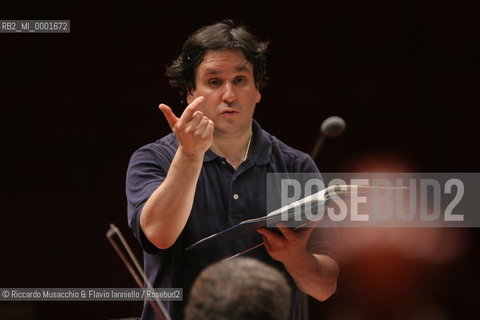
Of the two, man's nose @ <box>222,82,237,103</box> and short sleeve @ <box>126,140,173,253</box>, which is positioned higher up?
man's nose @ <box>222,82,237,103</box>

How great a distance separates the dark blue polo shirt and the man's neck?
24mm

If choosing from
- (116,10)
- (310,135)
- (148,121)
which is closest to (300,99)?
(310,135)

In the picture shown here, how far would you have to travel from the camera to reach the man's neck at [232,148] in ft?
5.64

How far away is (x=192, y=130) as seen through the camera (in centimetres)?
144

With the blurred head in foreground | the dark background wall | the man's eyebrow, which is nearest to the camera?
the blurred head in foreground

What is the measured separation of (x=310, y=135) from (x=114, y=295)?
0.99m

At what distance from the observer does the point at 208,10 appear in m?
2.81

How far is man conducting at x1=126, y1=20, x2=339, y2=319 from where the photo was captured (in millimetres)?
1465

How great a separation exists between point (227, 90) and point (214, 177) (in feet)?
0.67

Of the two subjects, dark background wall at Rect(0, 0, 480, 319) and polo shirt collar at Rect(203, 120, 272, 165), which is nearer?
polo shirt collar at Rect(203, 120, 272, 165)

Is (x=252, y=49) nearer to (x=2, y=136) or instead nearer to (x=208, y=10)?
(x=208, y=10)

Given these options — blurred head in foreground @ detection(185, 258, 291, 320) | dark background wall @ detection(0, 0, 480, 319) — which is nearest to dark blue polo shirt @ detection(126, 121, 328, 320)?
blurred head in foreground @ detection(185, 258, 291, 320)

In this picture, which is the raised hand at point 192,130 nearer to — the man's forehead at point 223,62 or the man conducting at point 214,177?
the man conducting at point 214,177

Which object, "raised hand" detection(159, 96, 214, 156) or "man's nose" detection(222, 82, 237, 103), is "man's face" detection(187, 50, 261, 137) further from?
"raised hand" detection(159, 96, 214, 156)
